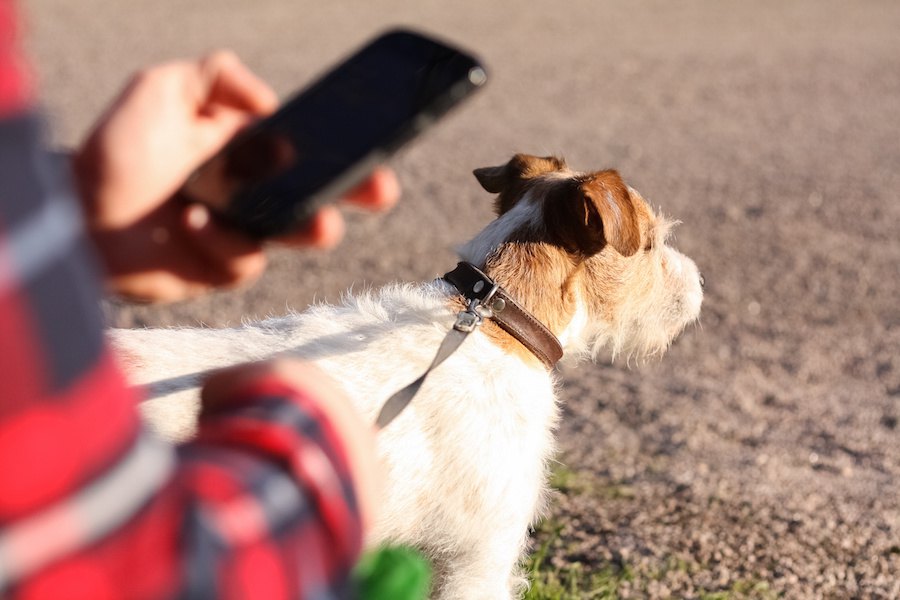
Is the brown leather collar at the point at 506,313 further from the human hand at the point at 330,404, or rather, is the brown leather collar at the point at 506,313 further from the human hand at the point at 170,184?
the human hand at the point at 330,404

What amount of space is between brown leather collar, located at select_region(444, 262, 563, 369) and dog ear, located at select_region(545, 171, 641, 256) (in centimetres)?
35

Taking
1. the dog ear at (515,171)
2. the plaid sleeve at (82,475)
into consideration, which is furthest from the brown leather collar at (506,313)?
the plaid sleeve at (82,475)

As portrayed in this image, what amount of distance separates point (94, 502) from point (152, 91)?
28.4 inches

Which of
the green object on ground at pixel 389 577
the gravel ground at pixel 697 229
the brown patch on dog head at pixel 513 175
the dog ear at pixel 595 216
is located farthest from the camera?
the gravel ground at pixel 697 229

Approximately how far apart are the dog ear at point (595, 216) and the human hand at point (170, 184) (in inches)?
83.5

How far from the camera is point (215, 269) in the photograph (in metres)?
1.41

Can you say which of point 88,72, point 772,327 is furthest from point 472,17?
point 772,327

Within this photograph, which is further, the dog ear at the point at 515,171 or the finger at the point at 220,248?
the dog ear at the point at 515,171

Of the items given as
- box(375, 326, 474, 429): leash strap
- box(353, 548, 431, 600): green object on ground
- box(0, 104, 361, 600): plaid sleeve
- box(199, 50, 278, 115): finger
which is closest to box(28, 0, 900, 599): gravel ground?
box(375, 326, 474, 429): leash strap

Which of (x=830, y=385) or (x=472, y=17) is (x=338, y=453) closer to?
(x=830, y=385)

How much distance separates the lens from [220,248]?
1.37 m

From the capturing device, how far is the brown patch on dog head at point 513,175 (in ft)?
12.8

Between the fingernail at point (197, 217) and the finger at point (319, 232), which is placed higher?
the fingernail at point (197, 217)

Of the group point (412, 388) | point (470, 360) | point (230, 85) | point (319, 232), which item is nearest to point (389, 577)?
point (319, 232)
